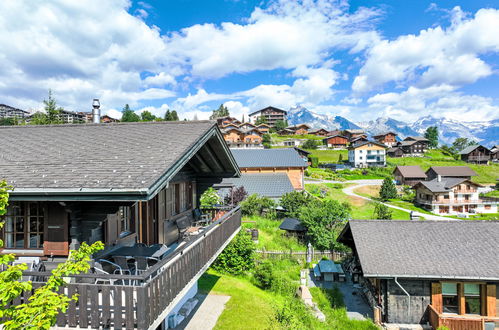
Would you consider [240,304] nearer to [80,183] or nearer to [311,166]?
[80,183]

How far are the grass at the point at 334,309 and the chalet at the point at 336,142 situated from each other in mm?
97724

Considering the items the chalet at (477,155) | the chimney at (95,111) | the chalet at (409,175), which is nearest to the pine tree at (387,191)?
the chalet at (409,175)

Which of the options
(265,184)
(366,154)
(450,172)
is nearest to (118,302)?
(265,184)

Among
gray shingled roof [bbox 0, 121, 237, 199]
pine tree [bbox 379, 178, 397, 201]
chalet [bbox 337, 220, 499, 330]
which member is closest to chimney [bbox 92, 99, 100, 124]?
gray shingled roof [bbox 0, 121, 237, 199]

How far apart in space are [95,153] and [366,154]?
9315 centimetres

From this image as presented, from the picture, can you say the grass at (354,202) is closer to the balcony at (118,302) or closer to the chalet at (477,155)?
the balcony at (118,302)

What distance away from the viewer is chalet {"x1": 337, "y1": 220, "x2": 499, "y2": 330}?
15969 mm

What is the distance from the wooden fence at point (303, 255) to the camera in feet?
86.8

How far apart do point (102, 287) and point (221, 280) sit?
45.1 ft

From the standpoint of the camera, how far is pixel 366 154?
303ft

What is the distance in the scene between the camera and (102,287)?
5348 mm

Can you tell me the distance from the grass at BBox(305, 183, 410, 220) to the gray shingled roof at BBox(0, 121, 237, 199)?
37.3 meters

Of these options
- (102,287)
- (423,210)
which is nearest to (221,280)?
(102,287)

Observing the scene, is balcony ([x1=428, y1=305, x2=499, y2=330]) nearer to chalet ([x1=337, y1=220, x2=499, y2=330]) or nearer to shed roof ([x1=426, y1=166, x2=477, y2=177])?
chalet ([x1=337, y1=220, x2=499, y2=330])
